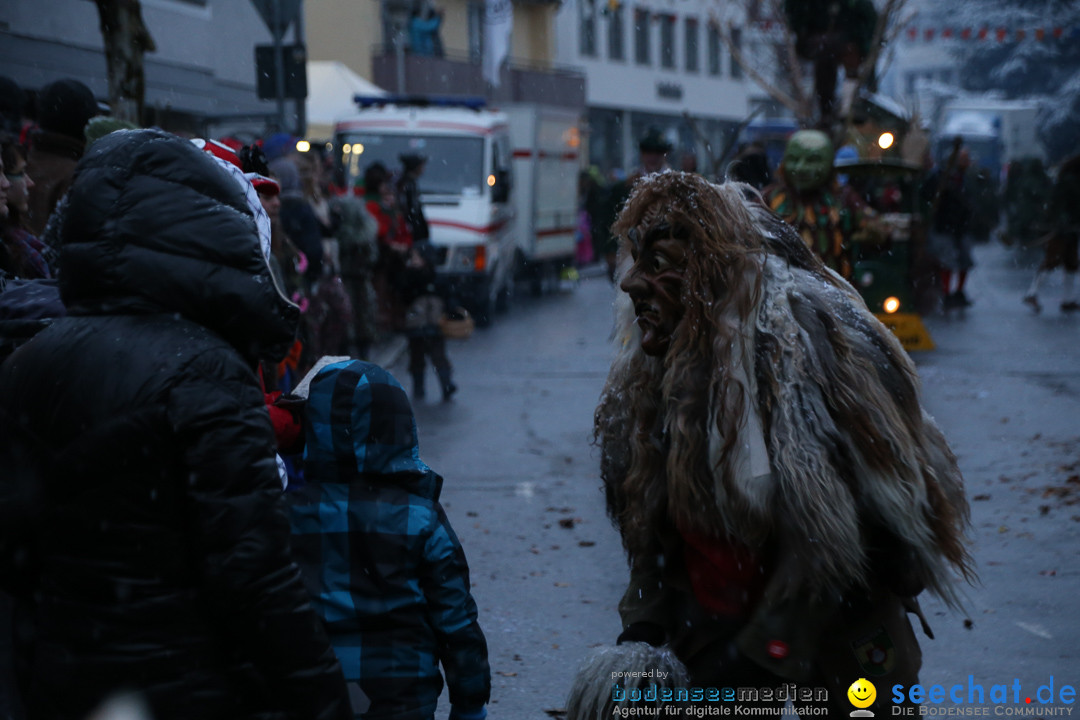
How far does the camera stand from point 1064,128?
196ft

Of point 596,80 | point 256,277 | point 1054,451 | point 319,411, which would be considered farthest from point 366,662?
point 596,80

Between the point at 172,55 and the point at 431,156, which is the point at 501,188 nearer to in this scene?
the point at 431,156

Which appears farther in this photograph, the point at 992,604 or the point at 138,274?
the point at 992,604

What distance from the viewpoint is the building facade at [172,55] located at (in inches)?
583

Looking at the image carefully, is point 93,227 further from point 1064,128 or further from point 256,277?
point 1064,128

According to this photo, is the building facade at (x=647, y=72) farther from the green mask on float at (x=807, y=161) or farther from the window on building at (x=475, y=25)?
the green mask on float at (x=807, y=161)

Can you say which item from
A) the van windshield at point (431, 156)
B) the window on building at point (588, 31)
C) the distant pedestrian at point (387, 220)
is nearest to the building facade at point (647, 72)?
the window on building at point (588, 31)

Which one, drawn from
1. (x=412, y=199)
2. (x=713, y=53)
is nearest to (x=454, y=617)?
(x=412, y=199)

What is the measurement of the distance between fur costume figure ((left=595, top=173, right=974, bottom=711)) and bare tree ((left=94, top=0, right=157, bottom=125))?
6.87m

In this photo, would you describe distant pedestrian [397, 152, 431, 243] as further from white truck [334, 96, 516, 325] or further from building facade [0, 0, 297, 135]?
white truck [334, 96, 516, 325]

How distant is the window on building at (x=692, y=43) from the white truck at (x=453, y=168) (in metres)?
→ 36.6

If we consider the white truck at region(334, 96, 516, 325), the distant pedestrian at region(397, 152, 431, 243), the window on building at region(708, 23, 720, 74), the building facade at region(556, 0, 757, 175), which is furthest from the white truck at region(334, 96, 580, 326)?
the window on building at region(708, 23, 720, 74)

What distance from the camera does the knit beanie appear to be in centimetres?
559

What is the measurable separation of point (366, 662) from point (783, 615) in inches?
34.1
